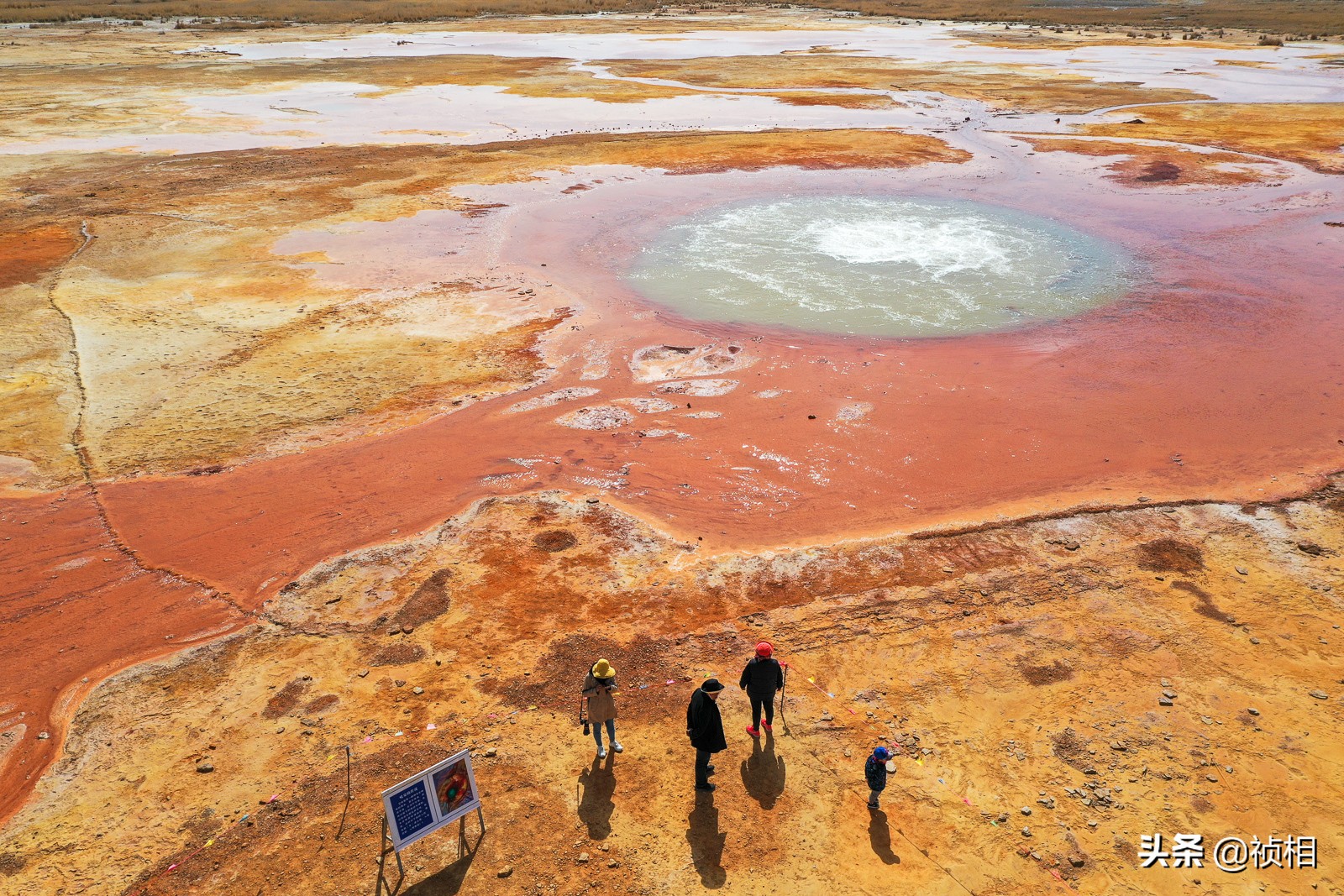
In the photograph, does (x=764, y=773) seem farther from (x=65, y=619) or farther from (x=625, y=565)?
(x=65, y=619)

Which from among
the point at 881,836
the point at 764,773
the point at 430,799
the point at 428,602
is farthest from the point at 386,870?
the point at 881,836

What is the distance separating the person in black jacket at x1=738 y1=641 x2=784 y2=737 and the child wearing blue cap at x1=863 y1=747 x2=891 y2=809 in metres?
1.15

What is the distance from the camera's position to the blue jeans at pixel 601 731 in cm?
815

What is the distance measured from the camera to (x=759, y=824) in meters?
7.66

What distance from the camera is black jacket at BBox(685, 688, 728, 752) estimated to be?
7.80 metres

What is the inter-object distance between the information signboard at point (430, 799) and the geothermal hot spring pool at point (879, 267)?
1433cm

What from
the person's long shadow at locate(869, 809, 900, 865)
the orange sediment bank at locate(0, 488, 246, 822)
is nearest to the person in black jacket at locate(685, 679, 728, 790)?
the person's long shadow at locate(869, 809, 900, 865)

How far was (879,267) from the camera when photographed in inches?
905

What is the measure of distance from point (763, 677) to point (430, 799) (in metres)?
3.30

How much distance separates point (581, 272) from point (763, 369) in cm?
777

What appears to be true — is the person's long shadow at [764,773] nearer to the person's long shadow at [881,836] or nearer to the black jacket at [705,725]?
the black jacket at [705,725]

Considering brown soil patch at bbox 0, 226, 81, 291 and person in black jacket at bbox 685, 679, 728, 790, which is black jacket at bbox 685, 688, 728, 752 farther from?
brown soil patch at bbox 0, 226, 81, 291

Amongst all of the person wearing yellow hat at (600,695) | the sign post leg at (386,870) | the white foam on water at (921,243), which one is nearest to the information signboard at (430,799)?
the sign post leg at (386,870)

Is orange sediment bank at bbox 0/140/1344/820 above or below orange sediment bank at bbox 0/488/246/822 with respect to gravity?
above
